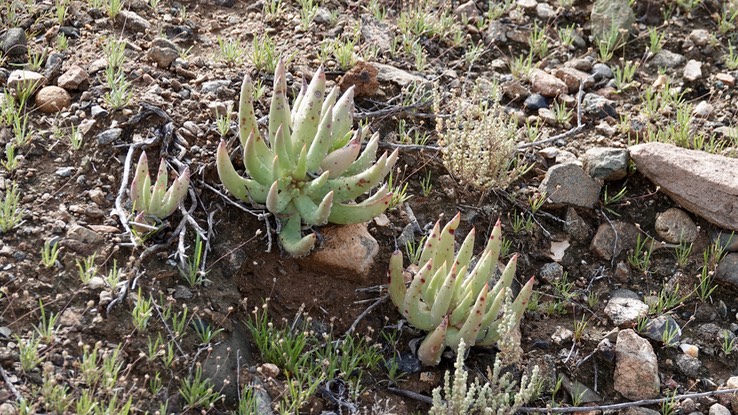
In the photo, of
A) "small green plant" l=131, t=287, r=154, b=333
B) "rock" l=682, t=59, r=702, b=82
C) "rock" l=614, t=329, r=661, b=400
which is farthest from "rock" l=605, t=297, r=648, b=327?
"small green plant" l=131, t=287, r=154, b=333

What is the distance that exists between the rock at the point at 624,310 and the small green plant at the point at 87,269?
2591 millimetres

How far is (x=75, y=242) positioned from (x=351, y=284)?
4.31 ft

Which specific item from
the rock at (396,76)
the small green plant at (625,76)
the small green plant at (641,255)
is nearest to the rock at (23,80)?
the rock at (396,76)

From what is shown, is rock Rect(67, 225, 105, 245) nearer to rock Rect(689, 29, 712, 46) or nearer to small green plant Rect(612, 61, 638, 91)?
small green plant Rect(612, 61, 638, 91)

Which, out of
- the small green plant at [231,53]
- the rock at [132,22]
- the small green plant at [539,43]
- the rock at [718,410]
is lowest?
the rock at [718,410]

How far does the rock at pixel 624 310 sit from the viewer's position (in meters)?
4.28

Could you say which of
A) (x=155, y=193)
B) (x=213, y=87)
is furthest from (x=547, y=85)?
(x=155, y=193)

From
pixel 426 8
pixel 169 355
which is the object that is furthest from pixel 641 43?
pixel 169 355

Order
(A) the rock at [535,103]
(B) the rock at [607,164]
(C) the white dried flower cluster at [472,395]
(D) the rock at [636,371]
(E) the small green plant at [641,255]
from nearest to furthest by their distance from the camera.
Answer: (C) the white dried flower cluster at [472,395]
(D) the rock at [636,371]
(E) the small green plant at [641,255]
(B) the rock at [607,164]
(A) the rock at [535,103]

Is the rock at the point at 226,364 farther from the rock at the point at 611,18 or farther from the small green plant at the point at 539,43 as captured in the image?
the rock at the point at 611,18

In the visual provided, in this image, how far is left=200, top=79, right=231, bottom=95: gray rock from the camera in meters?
4.62

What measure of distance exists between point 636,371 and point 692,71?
2.55 m

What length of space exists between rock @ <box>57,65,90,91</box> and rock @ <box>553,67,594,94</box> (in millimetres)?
3013

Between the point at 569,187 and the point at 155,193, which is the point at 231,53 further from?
the point at 569,187
